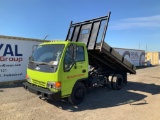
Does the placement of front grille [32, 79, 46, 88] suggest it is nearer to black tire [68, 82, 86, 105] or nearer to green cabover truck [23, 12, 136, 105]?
green cabover truck [23, 12, 136, 105]

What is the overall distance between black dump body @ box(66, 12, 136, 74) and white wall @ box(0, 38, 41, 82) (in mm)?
4135

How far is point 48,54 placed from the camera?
7414 millimetres

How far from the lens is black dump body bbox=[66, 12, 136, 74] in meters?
8.79

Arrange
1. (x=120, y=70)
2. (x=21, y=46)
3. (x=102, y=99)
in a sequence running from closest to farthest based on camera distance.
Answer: (x=102, y=99)
(x=120, y=70)
(x=21, y=46)

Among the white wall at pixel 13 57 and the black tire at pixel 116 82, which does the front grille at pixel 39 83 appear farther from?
the white wall at pixel 13 57

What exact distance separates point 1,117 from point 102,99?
4.55 metres

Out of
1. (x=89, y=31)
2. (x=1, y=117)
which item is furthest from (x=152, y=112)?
(x=1, y=117)

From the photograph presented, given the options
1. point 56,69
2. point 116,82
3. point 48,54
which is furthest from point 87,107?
point 116,82

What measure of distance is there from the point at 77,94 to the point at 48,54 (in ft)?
6.71

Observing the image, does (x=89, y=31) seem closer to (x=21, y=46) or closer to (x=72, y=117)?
(x=72, y=117)

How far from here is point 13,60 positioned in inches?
488

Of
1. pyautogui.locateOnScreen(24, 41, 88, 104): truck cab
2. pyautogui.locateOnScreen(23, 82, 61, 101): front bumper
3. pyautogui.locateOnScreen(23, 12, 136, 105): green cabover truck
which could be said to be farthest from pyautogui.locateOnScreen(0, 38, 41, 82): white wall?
pyautogui.locateOnScreen(23, 82, 61, 101): front bumper

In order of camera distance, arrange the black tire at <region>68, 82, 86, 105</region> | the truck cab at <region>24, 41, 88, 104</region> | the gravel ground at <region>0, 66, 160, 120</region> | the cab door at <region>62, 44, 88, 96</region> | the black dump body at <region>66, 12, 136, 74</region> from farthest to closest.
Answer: the black dump body at <region>66, 12, 136, 74</region> → the black tire at <region>68, 82, 86, 105</region> → the cab door at <region>62, 44, 88, 96</region> → the truck cab at <region>24, 41, 88, 104</region> → the gravel ground at <region>0, 66, 160, 120</region>

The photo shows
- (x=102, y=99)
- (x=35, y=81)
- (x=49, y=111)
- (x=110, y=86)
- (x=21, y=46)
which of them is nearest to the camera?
(x=49, y=111)
